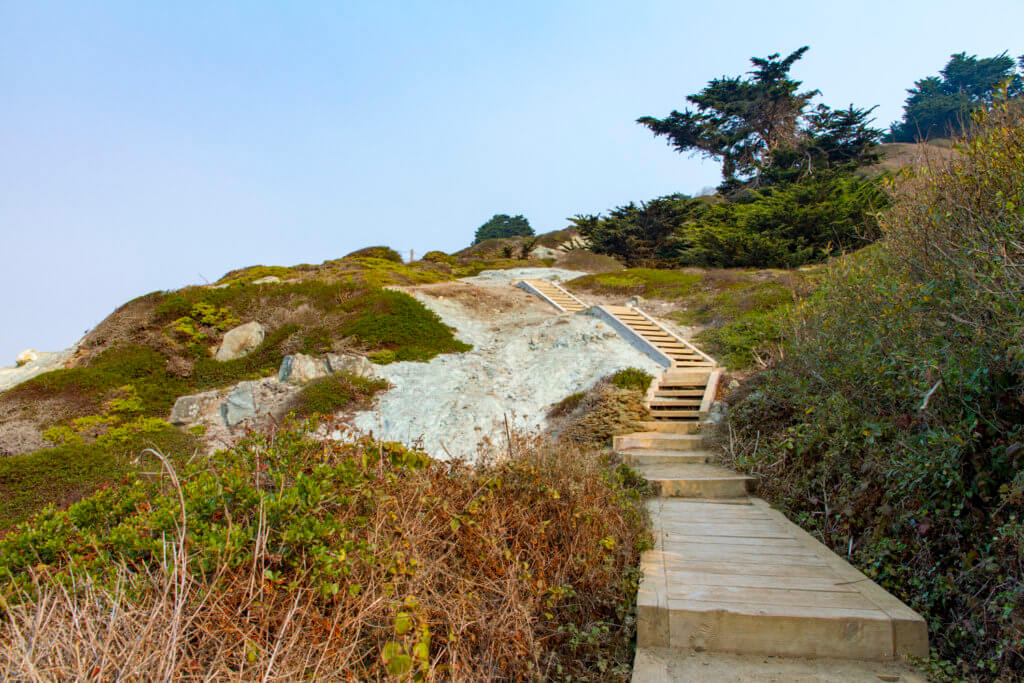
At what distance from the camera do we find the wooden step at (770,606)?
98.5 inches

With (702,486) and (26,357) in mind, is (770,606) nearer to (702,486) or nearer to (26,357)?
(702,486)

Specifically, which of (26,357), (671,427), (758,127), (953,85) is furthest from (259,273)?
(953,85)

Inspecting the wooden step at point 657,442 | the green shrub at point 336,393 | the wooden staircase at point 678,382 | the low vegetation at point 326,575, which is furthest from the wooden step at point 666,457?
the green shrub at point 336,393

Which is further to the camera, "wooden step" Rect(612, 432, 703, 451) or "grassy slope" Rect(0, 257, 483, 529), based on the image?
"grassy slope" Rect(0, 257, 483, 529)

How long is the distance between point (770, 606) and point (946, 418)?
147 centimetres

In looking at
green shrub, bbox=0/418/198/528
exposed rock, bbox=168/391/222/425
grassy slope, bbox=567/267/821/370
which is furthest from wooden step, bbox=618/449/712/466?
exposed rock, bbox=168/391/222/425

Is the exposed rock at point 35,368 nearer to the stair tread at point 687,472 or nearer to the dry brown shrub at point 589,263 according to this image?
the stair tread at point 687,472

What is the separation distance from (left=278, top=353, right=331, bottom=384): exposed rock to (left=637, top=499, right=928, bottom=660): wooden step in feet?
26.6

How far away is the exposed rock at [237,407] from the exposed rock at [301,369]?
2.34ft

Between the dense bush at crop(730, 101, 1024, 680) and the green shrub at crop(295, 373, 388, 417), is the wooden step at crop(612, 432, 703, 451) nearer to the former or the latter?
the dense bush at crop(730, 101, 1024, 680)

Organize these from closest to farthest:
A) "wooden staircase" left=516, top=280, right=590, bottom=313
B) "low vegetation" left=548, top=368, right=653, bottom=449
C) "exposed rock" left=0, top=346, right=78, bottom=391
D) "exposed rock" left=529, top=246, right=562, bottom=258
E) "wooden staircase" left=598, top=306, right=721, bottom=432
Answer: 1. "low vegetation" left=548, top=368, right=653, bottom=449
2. "wooden staircase" left=598, top=306, right=721, bottom=432
3. "exposed rock" left=0, top=346, right=78, bottom=391
4. "wooden staircase" left=516, top=280, right=590, bottom=313
5. "exposed rock" left=529, top=246, right=562, bottom=258

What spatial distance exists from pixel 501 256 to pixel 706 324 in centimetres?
1853

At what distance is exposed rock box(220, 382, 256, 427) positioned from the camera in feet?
30.2

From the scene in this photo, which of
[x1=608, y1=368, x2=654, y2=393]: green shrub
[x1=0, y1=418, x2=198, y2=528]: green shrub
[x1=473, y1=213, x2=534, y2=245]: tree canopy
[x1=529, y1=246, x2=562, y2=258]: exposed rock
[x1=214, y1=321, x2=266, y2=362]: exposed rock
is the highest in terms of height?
[x1=473, y1=213, x2=534, y2=245]: tree canopy
